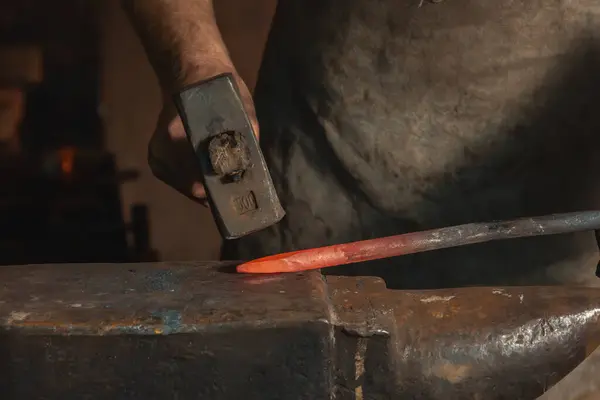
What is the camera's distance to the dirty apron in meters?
0.70

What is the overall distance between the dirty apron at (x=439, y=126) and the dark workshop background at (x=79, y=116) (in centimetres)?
83

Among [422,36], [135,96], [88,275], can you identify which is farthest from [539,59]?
[135,96]

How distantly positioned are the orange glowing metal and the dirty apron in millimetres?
144

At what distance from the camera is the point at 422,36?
706 mm

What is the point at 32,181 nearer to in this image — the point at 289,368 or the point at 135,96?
the point at 135,96

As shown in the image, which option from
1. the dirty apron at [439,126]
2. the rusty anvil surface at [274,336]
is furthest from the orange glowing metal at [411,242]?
the dirty apron at [439,126]

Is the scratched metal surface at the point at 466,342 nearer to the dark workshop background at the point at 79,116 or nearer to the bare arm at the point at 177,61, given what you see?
the bare arm at the point at 177,61

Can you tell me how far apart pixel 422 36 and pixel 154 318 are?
38cm

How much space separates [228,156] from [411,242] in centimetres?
16

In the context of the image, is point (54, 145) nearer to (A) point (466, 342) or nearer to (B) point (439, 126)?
(B) point (439, 126)

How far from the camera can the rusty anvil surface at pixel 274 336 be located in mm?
493

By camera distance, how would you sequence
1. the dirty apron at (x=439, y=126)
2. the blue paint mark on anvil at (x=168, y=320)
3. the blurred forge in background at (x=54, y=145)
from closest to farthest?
the blue paint mark on anvil at (x=168, y=320)
the dirty apron at (x=439, y=126)
the blurred forge in background at (x=54, y=145)

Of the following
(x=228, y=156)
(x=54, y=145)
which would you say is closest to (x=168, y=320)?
(x=228, y=156)

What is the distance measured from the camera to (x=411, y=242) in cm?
59
